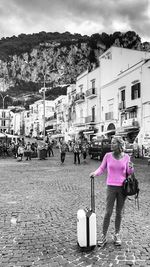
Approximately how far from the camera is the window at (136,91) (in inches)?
1208

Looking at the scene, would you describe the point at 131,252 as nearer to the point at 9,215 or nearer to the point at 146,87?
the point at 9,215

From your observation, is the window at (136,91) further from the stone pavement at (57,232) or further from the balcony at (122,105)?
the stone pavement at (57,232)

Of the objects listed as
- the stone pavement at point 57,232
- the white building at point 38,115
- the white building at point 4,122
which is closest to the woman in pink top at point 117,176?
the stone pavement at point 57,232

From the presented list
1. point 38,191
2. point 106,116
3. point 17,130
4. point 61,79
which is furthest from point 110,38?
point 38,191

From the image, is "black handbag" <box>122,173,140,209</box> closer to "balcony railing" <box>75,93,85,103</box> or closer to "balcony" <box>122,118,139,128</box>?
"balcony" <box>122,118,139,128</box>

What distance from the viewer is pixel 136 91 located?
31.4 metres

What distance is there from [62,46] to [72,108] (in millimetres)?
99578

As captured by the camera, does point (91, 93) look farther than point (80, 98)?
No

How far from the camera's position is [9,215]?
21.8ft

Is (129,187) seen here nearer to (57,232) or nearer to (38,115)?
(57,232)

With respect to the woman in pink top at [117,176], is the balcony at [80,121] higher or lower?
higher

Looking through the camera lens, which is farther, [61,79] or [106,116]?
[61,79]

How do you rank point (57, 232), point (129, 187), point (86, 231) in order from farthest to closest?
point (57, 232) < point (129, 187) < point (86, 231)


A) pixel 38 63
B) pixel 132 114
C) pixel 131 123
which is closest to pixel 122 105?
pixel 132 114
